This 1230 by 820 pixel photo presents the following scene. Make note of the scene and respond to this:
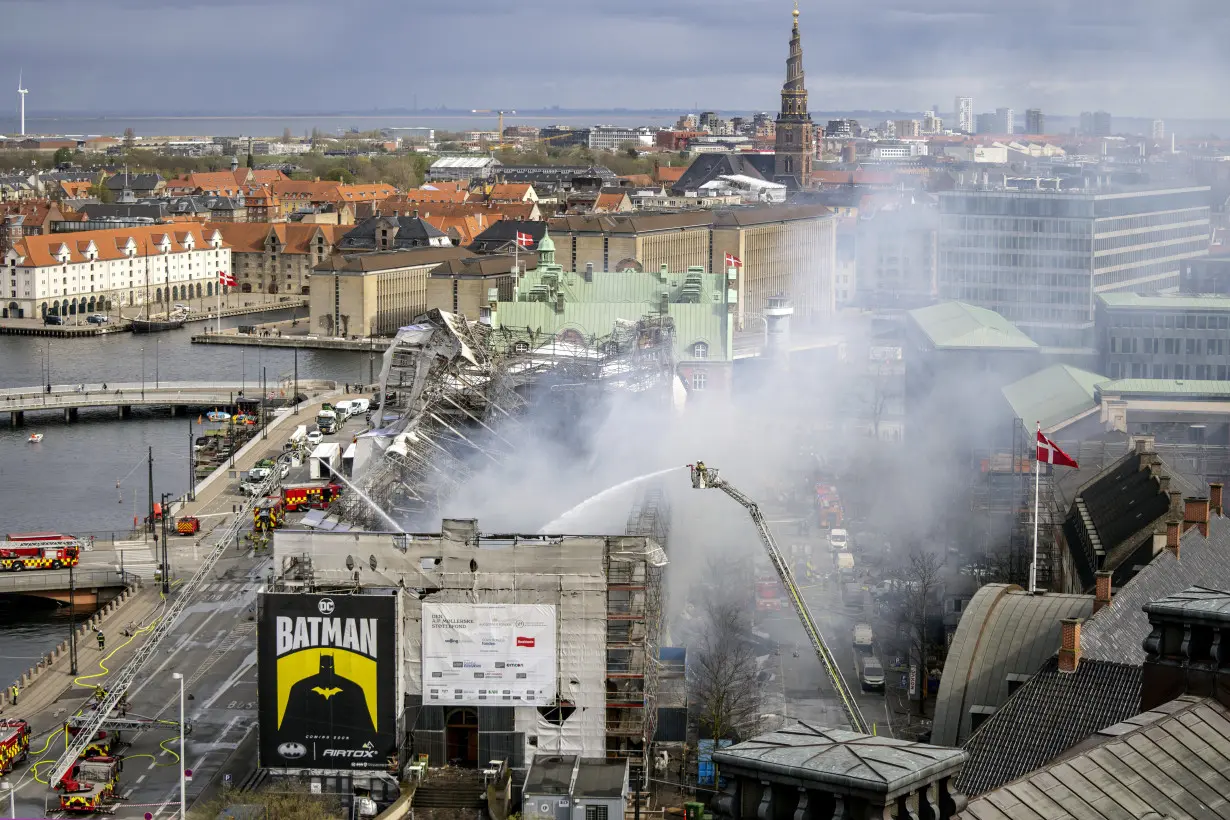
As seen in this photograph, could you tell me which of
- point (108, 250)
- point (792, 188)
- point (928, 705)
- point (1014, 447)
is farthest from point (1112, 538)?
point (792, 188)

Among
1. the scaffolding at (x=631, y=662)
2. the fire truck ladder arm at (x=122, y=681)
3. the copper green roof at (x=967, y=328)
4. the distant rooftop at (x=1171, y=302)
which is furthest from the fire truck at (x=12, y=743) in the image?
the distant rooftop at (x=1171, y=302)

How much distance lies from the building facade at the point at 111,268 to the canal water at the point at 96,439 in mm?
4466

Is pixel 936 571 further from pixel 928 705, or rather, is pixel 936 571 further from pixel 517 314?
pixel 517 314

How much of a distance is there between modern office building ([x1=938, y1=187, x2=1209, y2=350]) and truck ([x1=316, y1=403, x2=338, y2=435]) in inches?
715

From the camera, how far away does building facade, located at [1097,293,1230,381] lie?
141ft

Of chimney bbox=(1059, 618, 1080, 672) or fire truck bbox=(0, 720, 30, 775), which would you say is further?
fire truck bbox=(0, 720, 30, 775)

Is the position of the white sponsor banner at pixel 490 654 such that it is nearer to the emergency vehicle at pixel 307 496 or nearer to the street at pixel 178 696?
the street at pixel 178 696

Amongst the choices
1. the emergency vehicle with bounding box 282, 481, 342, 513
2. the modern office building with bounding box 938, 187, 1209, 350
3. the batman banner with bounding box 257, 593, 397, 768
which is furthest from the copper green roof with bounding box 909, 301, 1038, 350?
A: the batman banner with bounding box 257, 593, 397, 768

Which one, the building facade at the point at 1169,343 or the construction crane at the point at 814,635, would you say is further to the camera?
the building facade at the point at 1169,343

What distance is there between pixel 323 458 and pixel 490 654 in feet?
61.6

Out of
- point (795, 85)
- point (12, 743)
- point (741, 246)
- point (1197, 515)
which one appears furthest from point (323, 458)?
point (795, 85)

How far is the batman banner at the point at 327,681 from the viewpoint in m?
21.8

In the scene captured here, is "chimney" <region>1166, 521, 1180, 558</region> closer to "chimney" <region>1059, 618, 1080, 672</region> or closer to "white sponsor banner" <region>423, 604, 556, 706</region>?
"chimney" <region>1059, 618, 1080, 672</region>

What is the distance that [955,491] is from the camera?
37.1 metres
